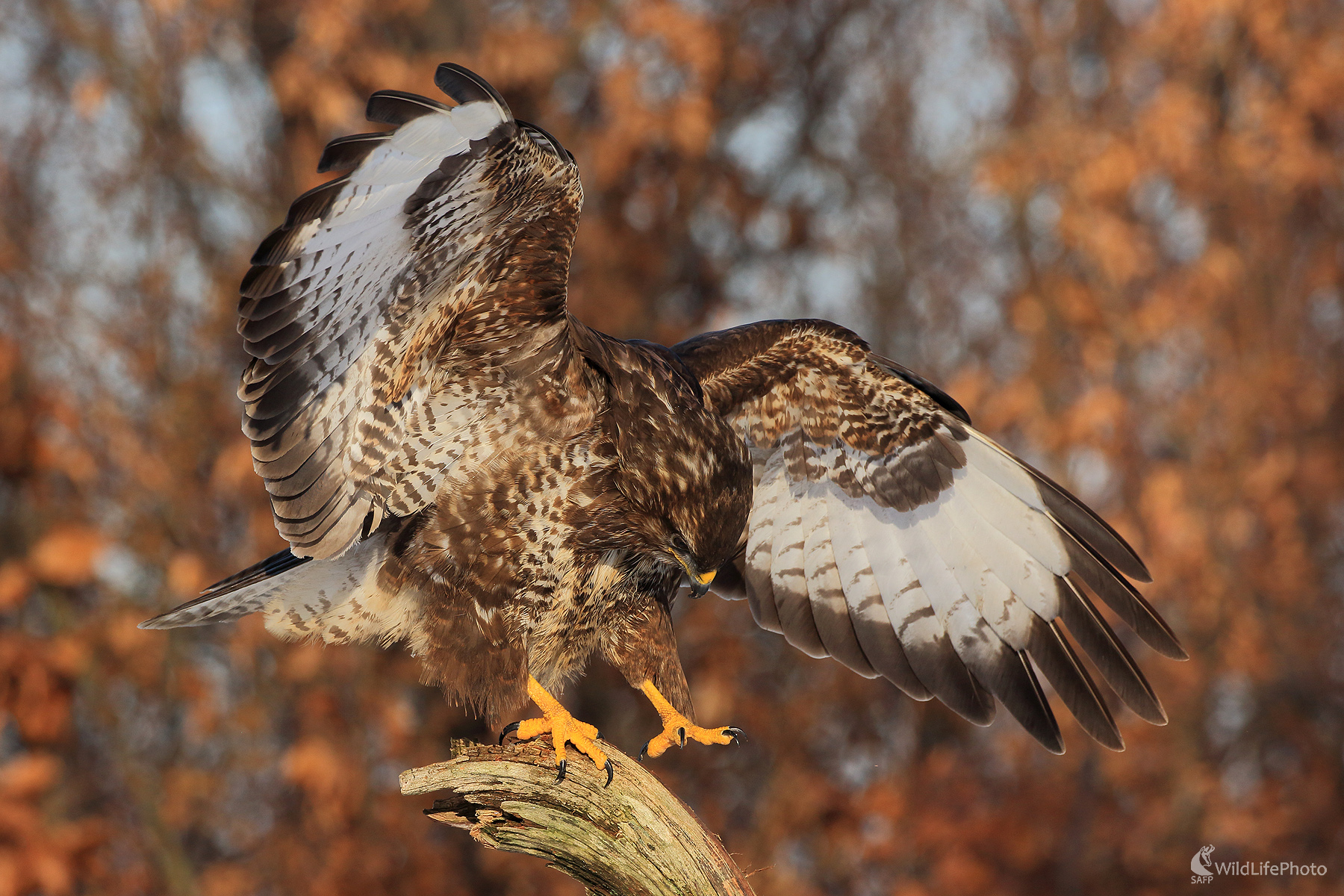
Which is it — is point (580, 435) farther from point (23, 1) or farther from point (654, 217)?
point (23, 1)

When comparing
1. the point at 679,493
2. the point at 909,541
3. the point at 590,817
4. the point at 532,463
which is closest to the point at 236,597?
the point at 532,463

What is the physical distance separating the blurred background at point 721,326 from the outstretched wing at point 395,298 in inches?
167

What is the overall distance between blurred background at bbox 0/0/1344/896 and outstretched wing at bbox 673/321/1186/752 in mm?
3730

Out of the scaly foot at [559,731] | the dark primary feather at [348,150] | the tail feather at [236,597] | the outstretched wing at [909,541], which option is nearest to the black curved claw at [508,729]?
the scaly foot at [559,731]

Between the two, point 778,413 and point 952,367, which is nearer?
point 778,413

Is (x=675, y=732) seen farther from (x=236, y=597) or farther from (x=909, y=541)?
(x=236, y=597)

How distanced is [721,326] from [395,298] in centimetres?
567

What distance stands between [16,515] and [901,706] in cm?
699

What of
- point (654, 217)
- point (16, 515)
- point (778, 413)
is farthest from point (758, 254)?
point (16, 515)

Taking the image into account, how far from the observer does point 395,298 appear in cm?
326

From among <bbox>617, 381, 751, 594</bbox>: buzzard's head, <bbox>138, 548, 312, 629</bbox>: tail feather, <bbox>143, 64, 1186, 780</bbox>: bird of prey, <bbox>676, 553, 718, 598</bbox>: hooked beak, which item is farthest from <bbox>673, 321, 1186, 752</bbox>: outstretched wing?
<bbox>138, 548, 312, 629</bbox>: tail feather

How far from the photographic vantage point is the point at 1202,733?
32.0ft

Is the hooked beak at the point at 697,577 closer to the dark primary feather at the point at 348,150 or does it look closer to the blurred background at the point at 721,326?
the dark primary feather at the point at 348,150

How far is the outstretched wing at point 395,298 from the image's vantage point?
2908 millimetres
